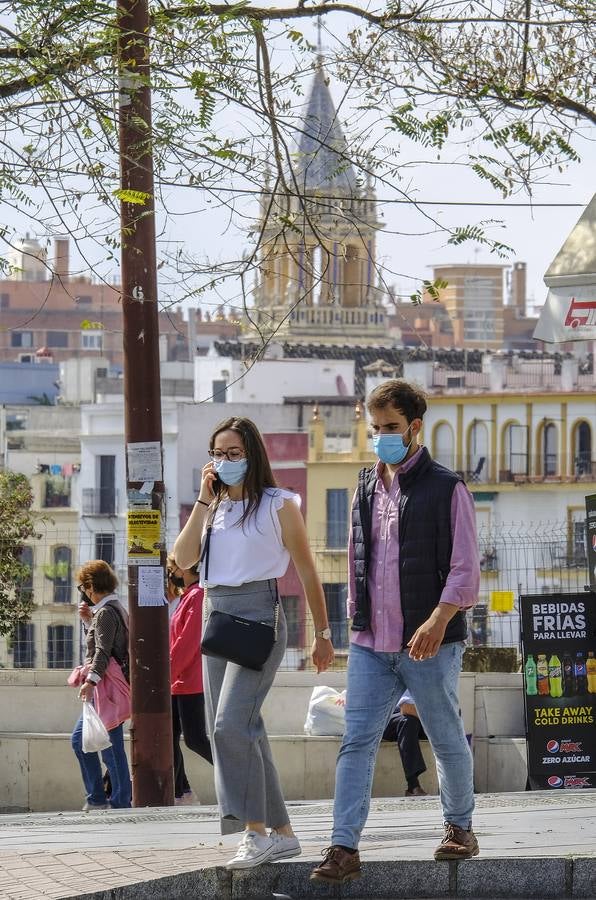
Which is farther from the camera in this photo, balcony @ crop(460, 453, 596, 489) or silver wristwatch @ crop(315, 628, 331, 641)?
balcony @ crop(460, 453, 596, 489)

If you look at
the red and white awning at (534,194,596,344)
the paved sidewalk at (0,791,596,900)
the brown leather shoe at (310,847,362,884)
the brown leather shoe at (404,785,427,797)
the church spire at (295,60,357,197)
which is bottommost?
the brown leather shoe at (404,785,427,797)

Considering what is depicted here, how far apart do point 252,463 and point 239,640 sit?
0.75m

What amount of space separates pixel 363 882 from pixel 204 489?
1720 millimetres

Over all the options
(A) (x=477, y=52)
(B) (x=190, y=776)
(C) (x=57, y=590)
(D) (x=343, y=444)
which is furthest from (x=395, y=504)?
(D) (x=343, y=444)

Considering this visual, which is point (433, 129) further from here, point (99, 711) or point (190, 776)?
point (190, 776)

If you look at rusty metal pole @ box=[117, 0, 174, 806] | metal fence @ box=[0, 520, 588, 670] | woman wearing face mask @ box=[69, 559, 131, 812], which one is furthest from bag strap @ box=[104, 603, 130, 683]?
metal fence @ box=[0, 520, 588, 670]

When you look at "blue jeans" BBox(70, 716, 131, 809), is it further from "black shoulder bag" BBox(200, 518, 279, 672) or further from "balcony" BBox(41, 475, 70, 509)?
"balcony" BBox(41, 475, 70, 509)

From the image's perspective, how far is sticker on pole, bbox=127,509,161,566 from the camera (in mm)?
10141

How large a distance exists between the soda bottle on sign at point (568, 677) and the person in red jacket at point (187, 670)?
2.46m

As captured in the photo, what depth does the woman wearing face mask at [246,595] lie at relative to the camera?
Result: 276 inches

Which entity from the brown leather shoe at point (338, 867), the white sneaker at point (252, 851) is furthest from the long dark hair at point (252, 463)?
the brown leather shoe at point (338, 867)

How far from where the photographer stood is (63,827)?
348 inches

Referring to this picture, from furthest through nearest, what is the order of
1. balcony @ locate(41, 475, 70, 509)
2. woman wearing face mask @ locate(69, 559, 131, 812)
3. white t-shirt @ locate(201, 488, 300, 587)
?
balcony @ locate(41, 475, 70, 509), woman wearing face mask @ locate(69, 559, 131, 812), white t-shirt @ locate(201, 488, 300, 587)

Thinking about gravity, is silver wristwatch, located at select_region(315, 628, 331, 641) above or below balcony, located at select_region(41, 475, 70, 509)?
above
